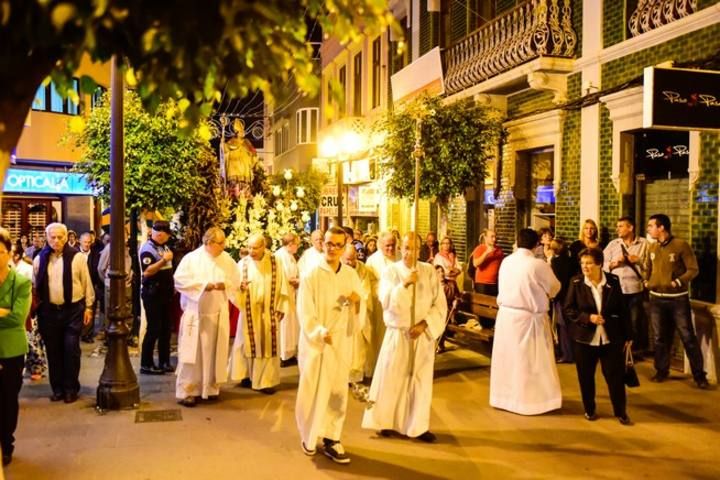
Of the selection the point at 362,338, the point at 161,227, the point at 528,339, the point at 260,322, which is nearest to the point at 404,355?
the point at 528,339

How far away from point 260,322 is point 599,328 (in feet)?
13.3

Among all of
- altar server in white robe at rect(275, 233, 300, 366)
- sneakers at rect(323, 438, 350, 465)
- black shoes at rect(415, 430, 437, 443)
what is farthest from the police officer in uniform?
black shoes at rect(415, 430, 437, 443)

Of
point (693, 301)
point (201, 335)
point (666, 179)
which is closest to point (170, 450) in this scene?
point (201, 335)

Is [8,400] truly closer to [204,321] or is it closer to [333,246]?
[204,321]

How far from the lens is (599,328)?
7.71 meters

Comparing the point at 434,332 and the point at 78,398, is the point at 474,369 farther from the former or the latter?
the point at 78,398

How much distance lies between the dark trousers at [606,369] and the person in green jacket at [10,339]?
531 cm

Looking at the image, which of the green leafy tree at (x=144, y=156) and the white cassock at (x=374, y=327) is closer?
the white cassock at (x=374, y=327)

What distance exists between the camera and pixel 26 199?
2662 centimetres

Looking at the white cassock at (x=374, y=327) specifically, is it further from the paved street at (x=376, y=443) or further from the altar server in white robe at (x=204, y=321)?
the altar server in white robe at (x=204, y=321)

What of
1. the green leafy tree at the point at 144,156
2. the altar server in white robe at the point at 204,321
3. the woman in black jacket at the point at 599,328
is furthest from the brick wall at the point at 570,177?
the altar server in white robe at the point at 204,321

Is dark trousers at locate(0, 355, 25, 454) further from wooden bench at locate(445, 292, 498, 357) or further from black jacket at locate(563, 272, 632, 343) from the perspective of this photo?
wooden bench at locate(445, 292, 498, 357)

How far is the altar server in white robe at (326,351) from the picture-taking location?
6699 mm

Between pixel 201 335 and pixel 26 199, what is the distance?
2033 cm
